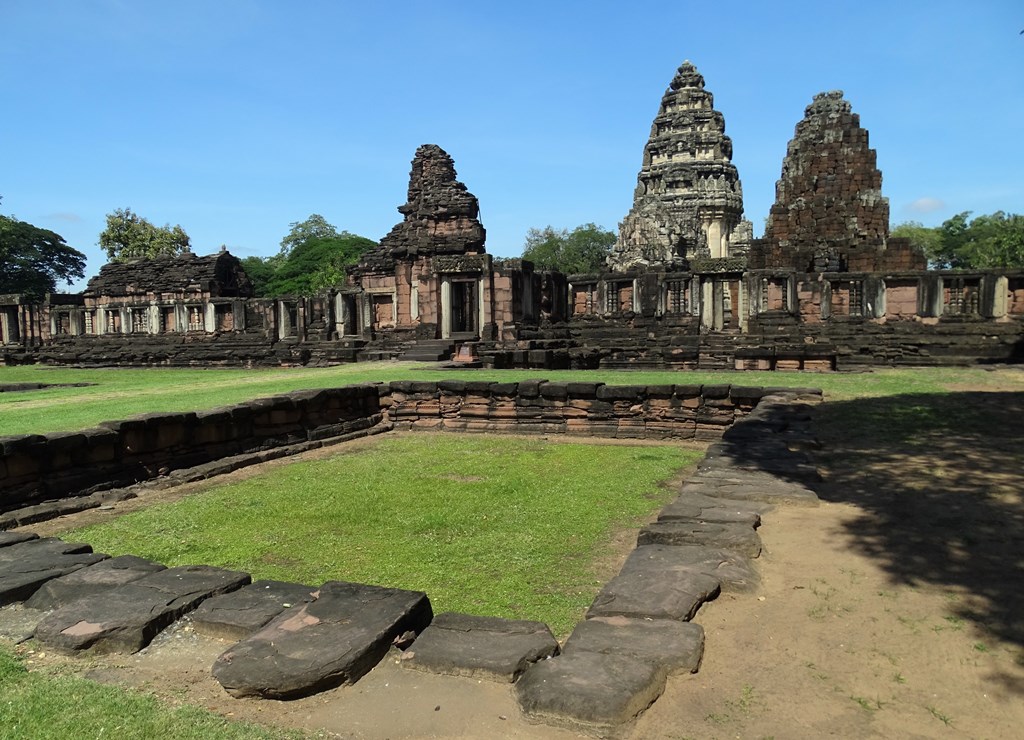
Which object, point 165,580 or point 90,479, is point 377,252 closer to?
point 90,479

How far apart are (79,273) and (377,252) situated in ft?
157

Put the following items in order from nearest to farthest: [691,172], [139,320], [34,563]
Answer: [34,563] < [139,320] < [691,172]

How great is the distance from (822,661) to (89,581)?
3432 millimetres

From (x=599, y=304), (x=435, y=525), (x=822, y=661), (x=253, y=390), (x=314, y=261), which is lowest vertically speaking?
(x=435, y=525)

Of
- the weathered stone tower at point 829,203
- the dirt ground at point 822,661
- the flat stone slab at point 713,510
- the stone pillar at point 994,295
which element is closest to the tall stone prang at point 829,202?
the weathered stone tower at point 829,203

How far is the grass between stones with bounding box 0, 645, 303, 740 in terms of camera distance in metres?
2.41

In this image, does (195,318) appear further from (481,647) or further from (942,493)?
(481,647)

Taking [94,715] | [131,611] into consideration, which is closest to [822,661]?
[94,715]

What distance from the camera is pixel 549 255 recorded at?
Result: 76.3 meters

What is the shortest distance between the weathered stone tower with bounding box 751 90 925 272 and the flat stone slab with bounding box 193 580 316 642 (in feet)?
77.9

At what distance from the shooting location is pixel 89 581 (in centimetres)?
366

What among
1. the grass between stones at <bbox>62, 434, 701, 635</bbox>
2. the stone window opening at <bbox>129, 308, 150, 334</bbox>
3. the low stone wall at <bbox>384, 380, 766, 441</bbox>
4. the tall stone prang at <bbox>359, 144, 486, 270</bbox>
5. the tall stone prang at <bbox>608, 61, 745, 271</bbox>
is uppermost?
the tall stone prang at <bbox>608, 61, 745, 271</bbox>

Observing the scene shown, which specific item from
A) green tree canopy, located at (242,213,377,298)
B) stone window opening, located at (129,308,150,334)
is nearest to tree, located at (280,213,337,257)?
green tree canopy, located at (242,213,377,298)

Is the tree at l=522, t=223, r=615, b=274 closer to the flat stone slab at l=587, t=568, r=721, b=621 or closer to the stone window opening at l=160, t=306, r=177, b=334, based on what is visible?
the stone window opening at l=160, t=306, r=177, b=334
